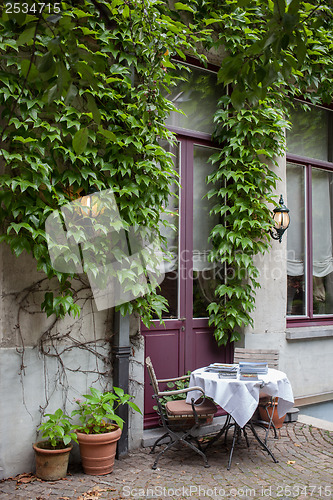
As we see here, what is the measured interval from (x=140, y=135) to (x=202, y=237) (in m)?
1.82

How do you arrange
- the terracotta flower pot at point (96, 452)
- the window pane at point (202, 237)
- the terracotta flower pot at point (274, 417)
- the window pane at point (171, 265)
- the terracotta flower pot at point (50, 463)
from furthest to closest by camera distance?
the window pane at point (202, 237)
the window pane at point (171, 265)
the terracotta flower pot at point (274, 417)
the terracotta flower pot at point (96, 452)
the terracotta flower pot at point (50, 463)

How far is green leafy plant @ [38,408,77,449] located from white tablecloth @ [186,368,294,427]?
1167 millimetres

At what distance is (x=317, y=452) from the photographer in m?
4.79

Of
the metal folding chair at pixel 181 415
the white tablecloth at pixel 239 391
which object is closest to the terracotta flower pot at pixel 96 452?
the metal folding chair at pixel 181 415

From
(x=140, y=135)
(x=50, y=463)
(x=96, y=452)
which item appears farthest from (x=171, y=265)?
(x=50, y=463)

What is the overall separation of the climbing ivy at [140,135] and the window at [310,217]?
95 centimetres

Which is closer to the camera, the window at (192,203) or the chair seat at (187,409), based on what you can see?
the chair seat at (187,409)

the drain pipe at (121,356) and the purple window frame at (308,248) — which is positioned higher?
the purple window frame at (308,248)

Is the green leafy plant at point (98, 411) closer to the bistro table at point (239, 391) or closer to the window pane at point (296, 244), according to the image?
the bistro table at point (239, 391)

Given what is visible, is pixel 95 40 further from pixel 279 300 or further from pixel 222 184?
pixel 279 300

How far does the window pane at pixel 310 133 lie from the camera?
7.29m

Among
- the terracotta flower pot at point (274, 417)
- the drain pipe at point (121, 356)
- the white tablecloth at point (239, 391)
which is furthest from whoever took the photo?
the terracotta flower pot at point (274, 417)

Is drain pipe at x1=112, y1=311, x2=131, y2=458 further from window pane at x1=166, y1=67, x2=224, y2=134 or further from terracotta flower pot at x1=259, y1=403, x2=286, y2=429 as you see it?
window pane at x1=166, y1=67, x2=224, y2=134

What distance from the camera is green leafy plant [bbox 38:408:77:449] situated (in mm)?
3992
